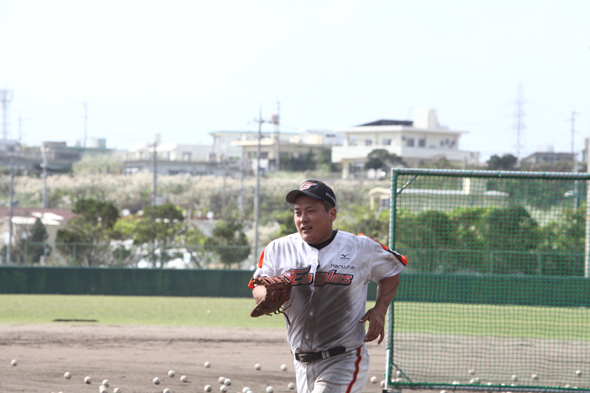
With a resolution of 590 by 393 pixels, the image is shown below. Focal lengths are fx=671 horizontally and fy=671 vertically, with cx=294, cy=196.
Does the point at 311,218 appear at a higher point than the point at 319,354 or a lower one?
higher

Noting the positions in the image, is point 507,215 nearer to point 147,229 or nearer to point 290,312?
point 290,312

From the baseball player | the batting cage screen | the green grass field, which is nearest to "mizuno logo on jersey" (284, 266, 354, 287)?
the baseball player

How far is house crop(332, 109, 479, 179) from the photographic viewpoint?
87.2 meters

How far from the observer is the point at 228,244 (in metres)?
34.6

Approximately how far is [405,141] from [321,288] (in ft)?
288

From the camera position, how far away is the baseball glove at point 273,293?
411 centimetres

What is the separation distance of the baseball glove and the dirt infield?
4.31 metres

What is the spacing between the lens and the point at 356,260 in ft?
14.8

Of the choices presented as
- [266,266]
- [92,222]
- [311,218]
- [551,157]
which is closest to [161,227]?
[92,222]

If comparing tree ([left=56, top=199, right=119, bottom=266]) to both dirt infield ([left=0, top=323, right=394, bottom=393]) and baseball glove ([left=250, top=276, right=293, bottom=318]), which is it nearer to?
dirt infield ([left=0, top=323, right=394, bottom=393])

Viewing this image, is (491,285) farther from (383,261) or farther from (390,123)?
(390,123)

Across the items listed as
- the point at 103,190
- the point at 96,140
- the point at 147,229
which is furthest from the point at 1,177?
the point at 147,229

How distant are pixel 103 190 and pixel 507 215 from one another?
55546 mm

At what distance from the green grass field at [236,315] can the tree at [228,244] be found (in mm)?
5432
